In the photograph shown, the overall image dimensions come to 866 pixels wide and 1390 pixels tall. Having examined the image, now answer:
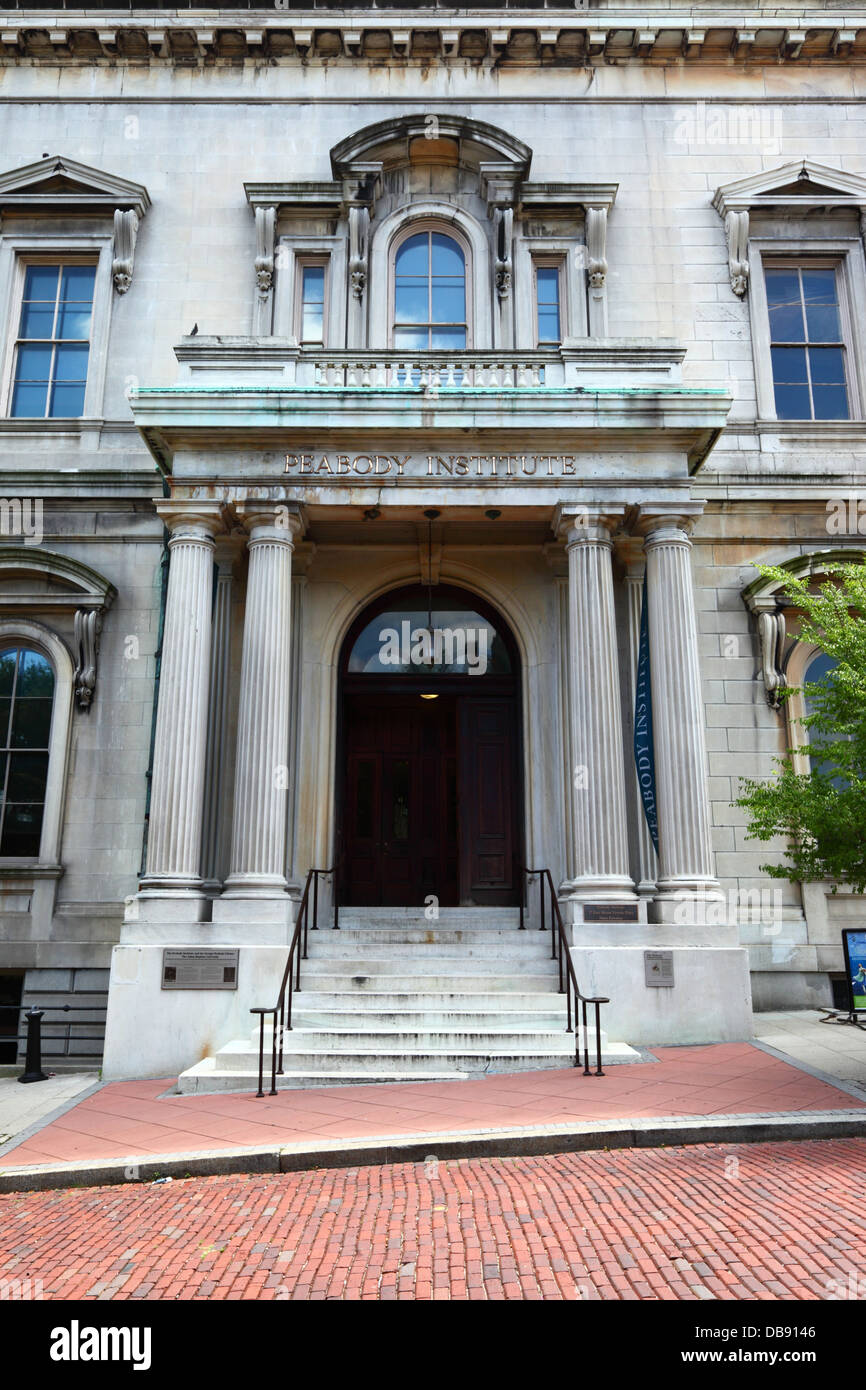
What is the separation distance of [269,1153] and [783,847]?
9084 millimetres

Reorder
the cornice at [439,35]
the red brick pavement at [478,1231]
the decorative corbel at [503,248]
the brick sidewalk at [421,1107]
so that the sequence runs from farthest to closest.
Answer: the cornice at [439,35]
the decorative corbel at [503,248]
the brick sidewalk at [421,1107]
the red brick pavement at [478,1231]

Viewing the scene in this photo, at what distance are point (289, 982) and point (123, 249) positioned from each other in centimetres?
1213

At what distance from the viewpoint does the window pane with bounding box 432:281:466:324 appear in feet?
52.6

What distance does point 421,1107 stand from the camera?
8.35m

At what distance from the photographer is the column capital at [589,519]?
12.4m

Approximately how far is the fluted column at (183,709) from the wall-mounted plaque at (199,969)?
29.1 inches

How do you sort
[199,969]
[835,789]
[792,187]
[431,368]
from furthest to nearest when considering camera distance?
[792,187]
[431,368]
[199,969]
[835,789]

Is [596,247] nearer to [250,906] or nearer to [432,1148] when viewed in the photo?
[250,906]

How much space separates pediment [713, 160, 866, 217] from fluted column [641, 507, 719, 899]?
23.5 feet

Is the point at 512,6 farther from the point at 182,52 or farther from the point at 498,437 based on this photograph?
the point at 498,437

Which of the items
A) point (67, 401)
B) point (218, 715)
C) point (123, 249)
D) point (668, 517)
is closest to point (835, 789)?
point (668, 517)

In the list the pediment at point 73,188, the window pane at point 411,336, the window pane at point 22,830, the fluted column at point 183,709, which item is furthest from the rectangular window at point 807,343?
the window pane at point 22,830

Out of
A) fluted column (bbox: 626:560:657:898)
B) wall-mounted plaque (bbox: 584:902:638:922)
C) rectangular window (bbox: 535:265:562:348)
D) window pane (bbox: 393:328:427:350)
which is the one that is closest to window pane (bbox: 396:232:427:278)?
window pane (bbox: 393:328:427:350)

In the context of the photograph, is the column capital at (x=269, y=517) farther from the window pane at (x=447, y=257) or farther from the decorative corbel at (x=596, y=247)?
the decorative corbel at (x=596, y=247)
